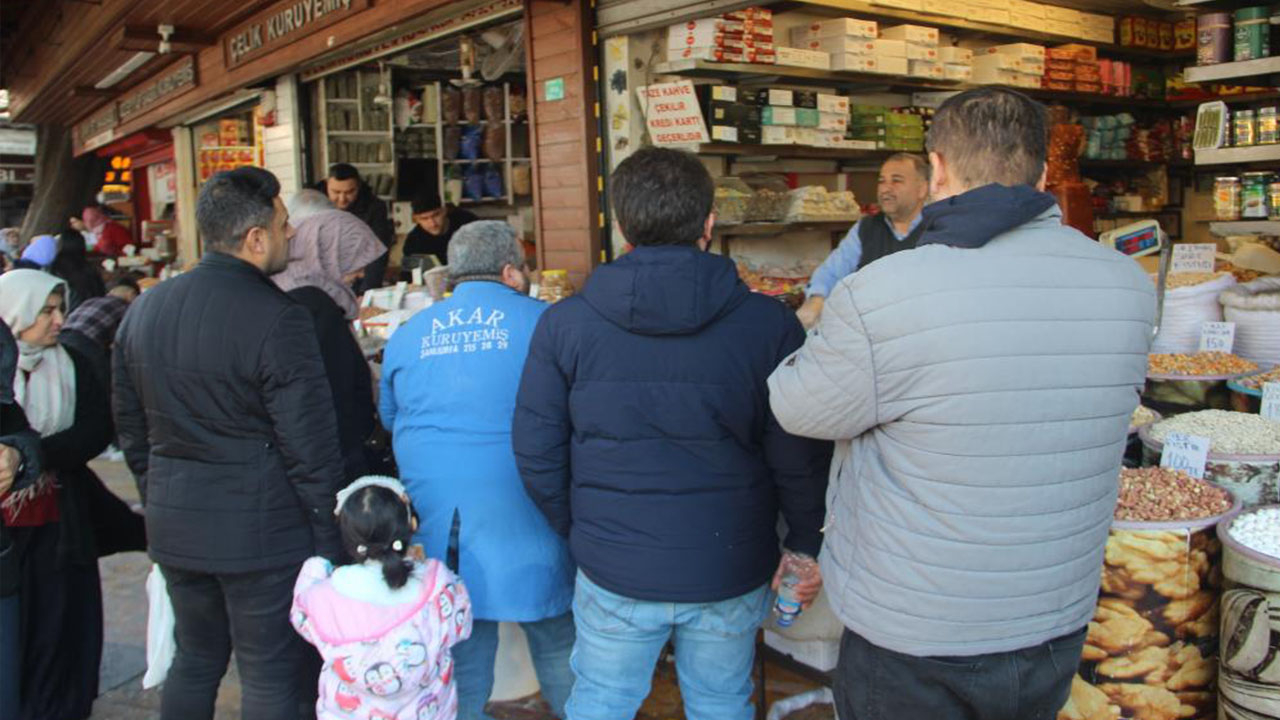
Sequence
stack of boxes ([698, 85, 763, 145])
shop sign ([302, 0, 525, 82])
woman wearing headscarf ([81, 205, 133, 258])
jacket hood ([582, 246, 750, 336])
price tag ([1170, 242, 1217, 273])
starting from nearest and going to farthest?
jacket hood ([582, 246, 750, 336]) → price tag ([1170, 242, 1217, 273]) → stack of boxes ([698, 85, 763, 145]) → shop sign ([302, 0, 525, 82]) → woman wearing headscarf ([81, 205, 133, 258])

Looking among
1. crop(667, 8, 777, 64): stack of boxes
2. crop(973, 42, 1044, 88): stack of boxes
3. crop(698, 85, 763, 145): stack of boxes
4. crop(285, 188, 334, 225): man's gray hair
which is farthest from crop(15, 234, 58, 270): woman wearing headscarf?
crop(973, 42, 1044, 88): stack of boxes

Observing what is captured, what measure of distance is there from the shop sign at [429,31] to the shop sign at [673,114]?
1031 millimetres

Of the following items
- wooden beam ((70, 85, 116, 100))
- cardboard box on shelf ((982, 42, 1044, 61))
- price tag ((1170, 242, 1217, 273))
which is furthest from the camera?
wooden beam ((70, 85, 116, 100))

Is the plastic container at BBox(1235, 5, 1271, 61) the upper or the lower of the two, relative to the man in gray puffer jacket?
upper

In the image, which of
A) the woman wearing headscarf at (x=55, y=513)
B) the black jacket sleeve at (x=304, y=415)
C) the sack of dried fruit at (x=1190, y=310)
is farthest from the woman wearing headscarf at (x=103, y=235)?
the sack of dried fruit at (x=1190, y=310)

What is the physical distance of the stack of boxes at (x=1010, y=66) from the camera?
A: 7367mm

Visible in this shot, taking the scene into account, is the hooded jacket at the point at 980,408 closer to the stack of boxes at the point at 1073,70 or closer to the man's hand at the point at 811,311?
the man's hand at the point at 811,311

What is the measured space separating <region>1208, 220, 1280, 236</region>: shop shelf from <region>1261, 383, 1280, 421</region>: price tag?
5.92 feet

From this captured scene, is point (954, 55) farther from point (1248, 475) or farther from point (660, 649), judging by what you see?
point (660, 649)

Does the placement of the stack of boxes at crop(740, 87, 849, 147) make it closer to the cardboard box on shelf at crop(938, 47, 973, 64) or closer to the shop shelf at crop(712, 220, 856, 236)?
the shop shelf at crop(712, 220, 856, 236)

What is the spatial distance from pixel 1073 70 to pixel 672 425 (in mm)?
6949

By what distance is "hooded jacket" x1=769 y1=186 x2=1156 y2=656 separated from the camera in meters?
1.71

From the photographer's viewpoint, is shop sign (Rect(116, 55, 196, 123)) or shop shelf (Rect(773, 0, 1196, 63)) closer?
shop shelf (Rect(773, 0, 1196, 63))

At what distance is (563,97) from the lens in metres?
5.90
